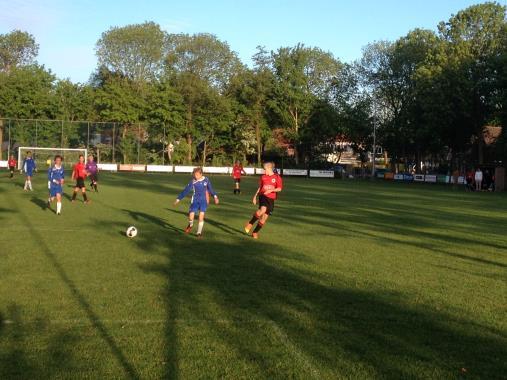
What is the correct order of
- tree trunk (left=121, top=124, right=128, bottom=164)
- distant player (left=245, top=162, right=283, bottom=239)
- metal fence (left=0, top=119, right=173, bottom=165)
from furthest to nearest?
tree trunk (left=121, top=124, right=128, bottom=164) → metal fence (left=0, top=119, right=173, bottom=165) → distant player (left=245, top=162, right=283, bottom=239)

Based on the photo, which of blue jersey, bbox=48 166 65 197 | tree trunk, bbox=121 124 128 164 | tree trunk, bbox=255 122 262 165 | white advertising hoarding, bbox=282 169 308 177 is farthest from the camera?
tree trunk, bbox=255 122 262 165

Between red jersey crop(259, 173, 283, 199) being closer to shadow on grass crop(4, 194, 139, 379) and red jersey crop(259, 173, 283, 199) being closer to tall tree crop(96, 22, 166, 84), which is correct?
shadow on grass crop(4, 194, 139, 379)

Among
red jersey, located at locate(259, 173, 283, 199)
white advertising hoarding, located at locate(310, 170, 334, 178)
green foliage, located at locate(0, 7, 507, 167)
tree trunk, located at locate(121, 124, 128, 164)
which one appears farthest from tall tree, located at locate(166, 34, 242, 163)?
red jersey, located at locate(259, 173, 283, 199)

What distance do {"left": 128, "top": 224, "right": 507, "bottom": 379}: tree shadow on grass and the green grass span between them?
0.8 inches

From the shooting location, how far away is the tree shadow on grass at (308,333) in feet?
16.8

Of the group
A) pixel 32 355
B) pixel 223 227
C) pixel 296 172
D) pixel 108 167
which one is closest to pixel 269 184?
pixel 223 227

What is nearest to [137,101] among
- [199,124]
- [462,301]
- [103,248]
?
[199,124]

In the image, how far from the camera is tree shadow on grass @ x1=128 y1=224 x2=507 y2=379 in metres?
5.11

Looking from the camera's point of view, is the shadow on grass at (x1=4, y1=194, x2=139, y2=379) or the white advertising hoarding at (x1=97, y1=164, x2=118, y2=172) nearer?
the shadow on grass at (x1=4, y1=194, x2=139, y2=379)

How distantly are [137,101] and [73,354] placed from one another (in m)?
66.3

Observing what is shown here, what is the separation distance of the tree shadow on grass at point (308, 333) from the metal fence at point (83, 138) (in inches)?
2212

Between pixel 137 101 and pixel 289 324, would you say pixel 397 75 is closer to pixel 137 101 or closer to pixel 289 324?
pixel 137 101

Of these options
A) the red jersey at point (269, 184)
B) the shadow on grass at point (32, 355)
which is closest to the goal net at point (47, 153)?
the red jersey at point (269, 184)

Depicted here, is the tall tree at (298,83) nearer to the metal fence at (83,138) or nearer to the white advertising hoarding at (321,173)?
the white advertising hoarding at (321,173)
